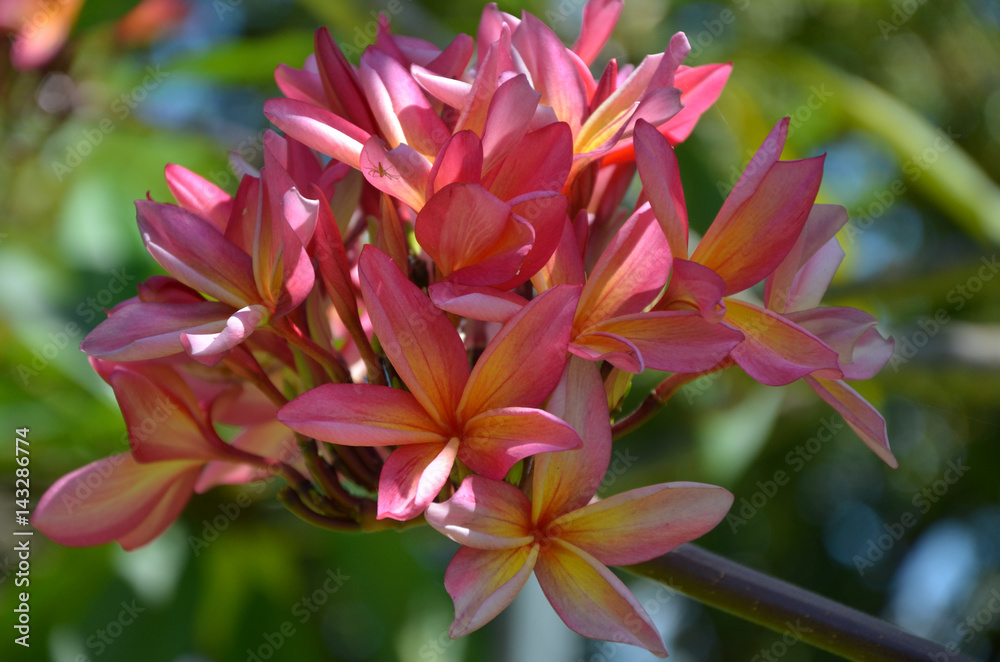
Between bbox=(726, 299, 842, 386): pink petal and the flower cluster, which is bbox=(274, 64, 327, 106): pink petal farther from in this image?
bbox=(726, 299, 842, 386): pink petal

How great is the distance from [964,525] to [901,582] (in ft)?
0.98

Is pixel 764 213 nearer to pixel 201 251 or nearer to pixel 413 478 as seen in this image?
pixel 413 478

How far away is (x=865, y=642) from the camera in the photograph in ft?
2.10

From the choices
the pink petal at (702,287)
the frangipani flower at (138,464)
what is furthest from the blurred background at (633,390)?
the pink petal at (702,287)

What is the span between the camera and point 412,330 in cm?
58

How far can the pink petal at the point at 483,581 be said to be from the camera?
524 millimetres

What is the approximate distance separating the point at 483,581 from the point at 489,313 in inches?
6.5

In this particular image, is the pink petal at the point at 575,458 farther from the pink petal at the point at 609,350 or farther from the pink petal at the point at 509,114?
the pink petal at the point at 509,114

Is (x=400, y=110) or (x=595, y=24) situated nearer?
(x=400, y=110)

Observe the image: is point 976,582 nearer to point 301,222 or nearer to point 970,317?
point 970,317

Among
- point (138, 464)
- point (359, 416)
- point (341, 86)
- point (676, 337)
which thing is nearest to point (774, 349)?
point (676, 337)

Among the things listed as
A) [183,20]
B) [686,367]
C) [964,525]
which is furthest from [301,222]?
[964,525]

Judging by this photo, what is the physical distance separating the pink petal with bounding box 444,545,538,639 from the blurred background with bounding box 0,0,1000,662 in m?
0.45

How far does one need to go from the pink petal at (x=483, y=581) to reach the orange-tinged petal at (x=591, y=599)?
19 mm
